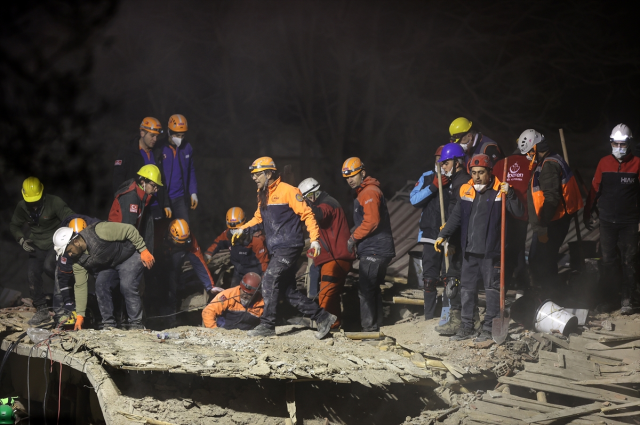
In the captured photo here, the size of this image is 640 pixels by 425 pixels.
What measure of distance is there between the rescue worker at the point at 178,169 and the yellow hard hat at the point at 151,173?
0.66 metres

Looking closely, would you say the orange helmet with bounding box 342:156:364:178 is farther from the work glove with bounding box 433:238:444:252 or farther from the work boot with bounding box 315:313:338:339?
the work boot with bounding box 315:313:338:339

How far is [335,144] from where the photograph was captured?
1180 centimetres

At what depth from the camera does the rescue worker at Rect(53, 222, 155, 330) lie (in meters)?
6.12

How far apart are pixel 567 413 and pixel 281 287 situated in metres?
2.91

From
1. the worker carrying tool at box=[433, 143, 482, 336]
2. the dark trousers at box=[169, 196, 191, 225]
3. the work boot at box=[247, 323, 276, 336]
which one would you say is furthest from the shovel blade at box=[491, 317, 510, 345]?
the dark trousers at box=[169, 196, 191, 225]

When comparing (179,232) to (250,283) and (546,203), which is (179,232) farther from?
(546,203)

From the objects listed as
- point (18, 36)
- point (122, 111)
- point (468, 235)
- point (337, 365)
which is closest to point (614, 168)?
point (468, 235)

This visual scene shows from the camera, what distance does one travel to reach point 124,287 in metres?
6.30

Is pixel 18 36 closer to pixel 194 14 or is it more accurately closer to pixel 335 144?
pixel 194 14

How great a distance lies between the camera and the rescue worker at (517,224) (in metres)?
6.16

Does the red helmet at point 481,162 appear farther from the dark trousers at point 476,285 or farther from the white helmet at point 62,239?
the white helmet at point 62,239

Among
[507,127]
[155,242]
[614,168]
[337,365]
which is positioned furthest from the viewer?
[507,127]

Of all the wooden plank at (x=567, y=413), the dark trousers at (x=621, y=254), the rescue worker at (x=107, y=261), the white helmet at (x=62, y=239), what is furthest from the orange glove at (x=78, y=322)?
the dark trousers at (x=621, y=254)

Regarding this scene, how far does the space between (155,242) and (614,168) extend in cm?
551
